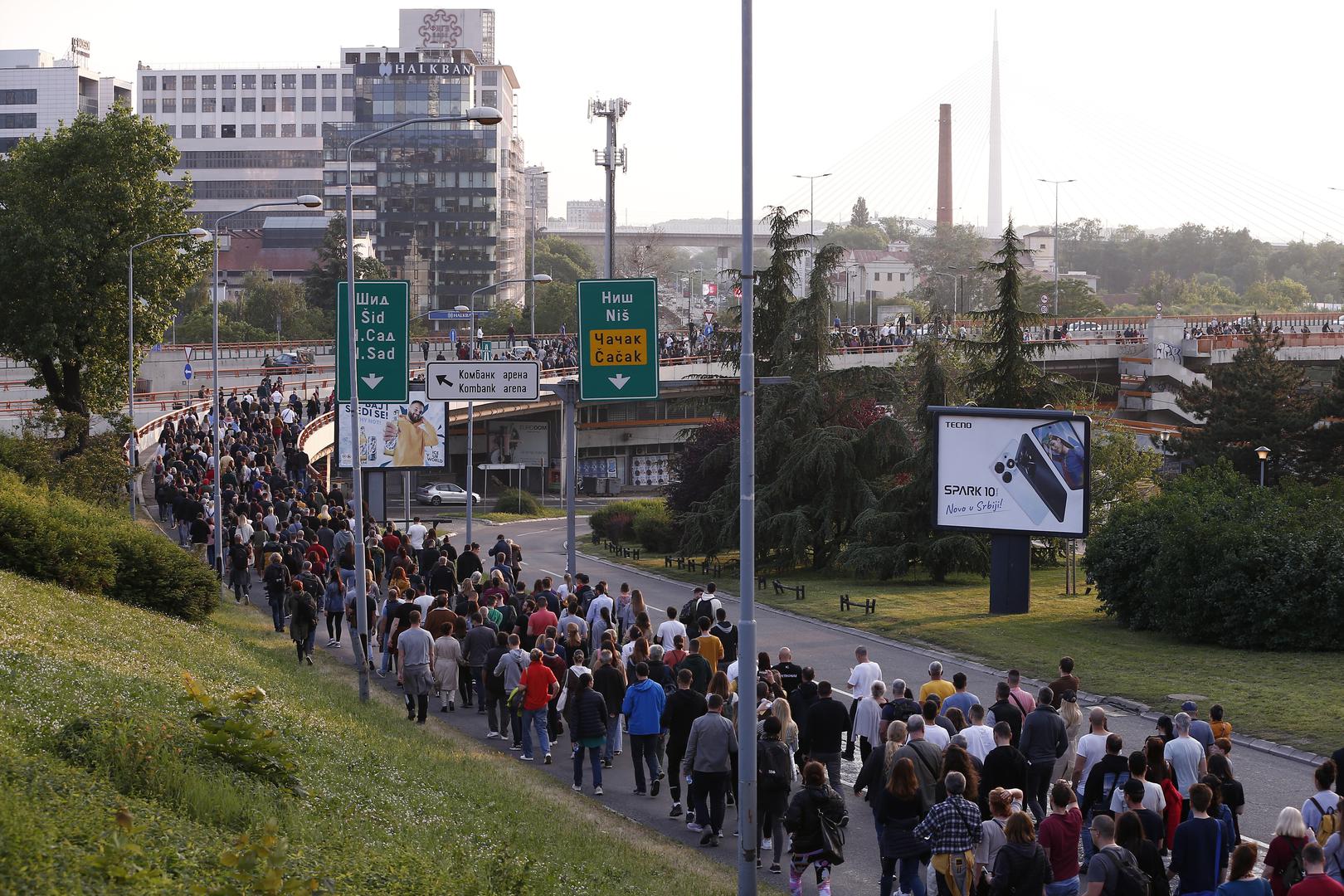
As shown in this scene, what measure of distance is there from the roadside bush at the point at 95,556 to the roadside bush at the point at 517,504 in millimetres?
39418

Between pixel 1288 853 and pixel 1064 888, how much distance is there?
1.59 meters

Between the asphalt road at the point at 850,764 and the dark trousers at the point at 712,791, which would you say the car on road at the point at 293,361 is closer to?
the asphalt road at the point at 850,764

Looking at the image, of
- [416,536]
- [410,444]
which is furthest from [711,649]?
[410,444]

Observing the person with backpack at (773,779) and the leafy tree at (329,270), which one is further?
the leafy tree at (329,270)

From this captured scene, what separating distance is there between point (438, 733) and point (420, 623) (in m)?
1.83

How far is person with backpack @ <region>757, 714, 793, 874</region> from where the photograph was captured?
12.9m

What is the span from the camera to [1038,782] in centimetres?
1348

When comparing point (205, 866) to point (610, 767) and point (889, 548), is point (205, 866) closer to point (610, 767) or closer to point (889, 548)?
point (610, 767)

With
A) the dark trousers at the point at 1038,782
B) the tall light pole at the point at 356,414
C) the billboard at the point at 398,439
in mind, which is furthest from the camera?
the billboard at the point at 398,439

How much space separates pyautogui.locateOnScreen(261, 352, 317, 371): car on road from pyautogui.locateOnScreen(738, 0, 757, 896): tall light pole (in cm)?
5606

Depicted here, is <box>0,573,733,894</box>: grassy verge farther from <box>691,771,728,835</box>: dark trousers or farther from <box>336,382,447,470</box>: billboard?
<box>336,382,447,470</box>: billboard

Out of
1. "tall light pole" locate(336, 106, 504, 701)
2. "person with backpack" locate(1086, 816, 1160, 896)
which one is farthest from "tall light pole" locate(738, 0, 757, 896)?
"tall light pole" locate(336, 106, 504, 701)

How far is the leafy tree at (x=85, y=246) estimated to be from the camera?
39375 mm

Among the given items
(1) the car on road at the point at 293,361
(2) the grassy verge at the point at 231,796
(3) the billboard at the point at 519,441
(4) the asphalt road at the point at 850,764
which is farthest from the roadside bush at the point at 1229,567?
(3) the billboard at the point at 519,441
